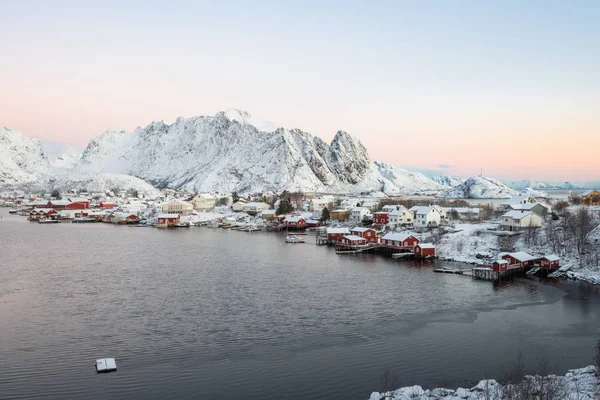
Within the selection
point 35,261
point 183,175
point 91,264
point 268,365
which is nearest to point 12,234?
point 35,261

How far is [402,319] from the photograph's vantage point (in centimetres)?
1847

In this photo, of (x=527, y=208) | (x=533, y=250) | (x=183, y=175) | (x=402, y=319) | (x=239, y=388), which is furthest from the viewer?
(x=183, y=175)

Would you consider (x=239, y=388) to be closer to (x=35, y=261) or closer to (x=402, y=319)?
(x=402, y=319)

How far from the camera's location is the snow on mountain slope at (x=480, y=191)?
117750mm

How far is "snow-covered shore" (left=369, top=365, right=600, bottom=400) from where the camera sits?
10.7 metres

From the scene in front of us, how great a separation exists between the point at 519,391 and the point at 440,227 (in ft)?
106

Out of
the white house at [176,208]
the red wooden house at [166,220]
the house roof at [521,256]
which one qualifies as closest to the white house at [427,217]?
the house roof at [521,256]

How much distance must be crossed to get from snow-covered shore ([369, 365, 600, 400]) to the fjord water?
1.13 meters

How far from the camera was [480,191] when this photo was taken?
119 m

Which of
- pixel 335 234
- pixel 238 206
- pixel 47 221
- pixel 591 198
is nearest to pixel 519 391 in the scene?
pixel 335 234

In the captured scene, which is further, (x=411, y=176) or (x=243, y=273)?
(x=411, y=176)

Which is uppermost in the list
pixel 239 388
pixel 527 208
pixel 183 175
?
pixel 183 175

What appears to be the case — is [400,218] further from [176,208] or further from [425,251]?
[176,208]

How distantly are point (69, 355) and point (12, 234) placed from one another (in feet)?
123
